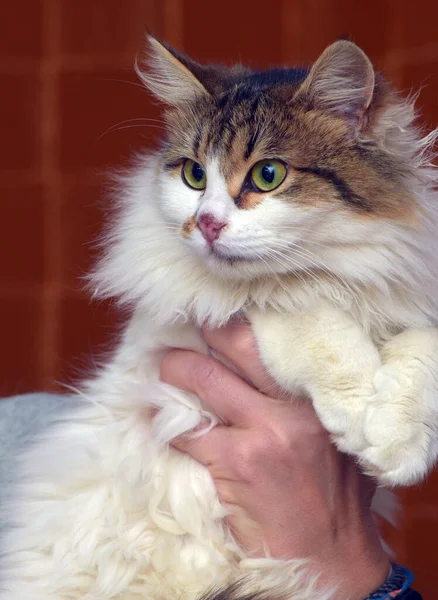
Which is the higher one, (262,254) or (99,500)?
(262,254)

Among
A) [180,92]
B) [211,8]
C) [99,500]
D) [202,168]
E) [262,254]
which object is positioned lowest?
[99,500]

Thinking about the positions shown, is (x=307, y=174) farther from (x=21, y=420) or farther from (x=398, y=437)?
(x=21, y=420)

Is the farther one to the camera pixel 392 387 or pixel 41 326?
pixel 41 326

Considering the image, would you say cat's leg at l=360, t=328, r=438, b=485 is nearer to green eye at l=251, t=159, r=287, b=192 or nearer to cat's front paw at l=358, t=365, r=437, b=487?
cat's front paw at l=358, t=365, r=437, b=487

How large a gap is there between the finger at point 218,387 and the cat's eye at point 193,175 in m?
0.34

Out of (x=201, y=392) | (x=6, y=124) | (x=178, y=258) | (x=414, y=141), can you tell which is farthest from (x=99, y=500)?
(x=6, y=124)

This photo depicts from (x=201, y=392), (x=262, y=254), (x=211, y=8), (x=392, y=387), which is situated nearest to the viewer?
(x=392, y=387)

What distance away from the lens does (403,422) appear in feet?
4.00

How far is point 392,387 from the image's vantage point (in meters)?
1.26

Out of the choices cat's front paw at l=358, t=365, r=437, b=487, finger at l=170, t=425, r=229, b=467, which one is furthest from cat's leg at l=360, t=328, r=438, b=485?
finger at l=170, t=425, r=229, b=467

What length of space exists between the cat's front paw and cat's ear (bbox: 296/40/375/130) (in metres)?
0.51

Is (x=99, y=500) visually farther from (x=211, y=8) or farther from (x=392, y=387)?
(x=211, y=8)

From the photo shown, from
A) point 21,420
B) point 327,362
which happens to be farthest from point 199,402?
point 21,420

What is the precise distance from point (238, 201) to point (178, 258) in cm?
25
